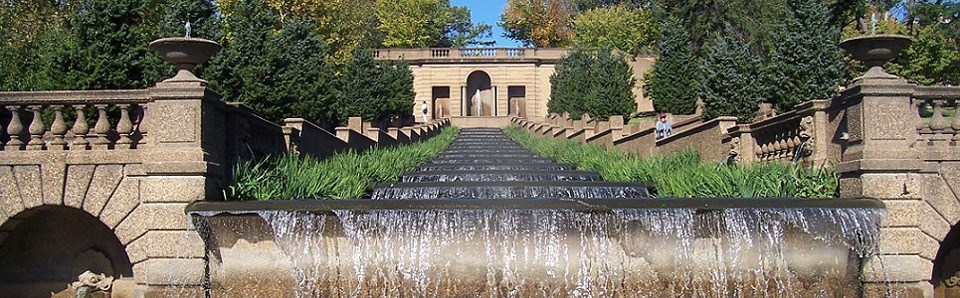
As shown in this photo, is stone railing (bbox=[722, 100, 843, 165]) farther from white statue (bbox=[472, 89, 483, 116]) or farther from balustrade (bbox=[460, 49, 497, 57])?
white statue (bbox=[472, 89, 483, 116])

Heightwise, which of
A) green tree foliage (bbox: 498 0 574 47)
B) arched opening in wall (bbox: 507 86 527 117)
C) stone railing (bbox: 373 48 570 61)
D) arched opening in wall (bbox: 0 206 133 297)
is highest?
green tree foliage (bbox: 498 0 574 47)

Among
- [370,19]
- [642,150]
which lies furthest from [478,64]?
[642,150]

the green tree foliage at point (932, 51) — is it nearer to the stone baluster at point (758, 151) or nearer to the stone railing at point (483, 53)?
the stone baluster at point (758, 151)

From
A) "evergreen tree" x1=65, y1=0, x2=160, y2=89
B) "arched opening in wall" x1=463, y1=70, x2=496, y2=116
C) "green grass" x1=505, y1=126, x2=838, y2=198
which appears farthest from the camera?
"arched opening in wall" x1=463, y1=70, x2=496, y2=116

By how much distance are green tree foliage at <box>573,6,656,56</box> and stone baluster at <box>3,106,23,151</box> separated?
53.4 metres

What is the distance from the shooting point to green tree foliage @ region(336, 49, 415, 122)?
36125mm

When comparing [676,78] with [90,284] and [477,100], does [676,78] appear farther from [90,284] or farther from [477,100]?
[477,100]

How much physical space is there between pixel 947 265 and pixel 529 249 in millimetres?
5434

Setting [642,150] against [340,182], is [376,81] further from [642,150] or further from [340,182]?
[340,182]

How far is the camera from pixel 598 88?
39031 millimetres

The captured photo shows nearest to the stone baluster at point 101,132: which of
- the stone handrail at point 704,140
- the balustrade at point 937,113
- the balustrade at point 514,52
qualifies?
the balustrade at point 937,113

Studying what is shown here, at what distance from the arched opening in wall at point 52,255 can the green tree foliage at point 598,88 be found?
28.8 metres

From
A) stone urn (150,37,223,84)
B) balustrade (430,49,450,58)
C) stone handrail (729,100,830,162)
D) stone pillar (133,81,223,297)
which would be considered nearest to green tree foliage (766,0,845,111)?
stone handrail (729,100,830,162)

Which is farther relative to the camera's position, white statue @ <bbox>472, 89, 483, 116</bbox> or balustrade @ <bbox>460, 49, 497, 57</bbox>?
white statue @ <bbox>472, 89, 483, 116</bbox>
